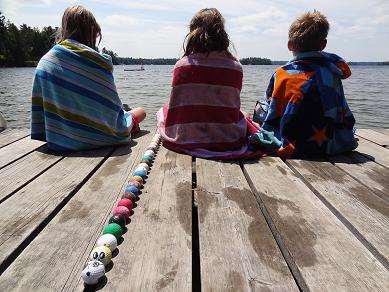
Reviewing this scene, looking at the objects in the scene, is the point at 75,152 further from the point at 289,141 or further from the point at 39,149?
the point at 289,141

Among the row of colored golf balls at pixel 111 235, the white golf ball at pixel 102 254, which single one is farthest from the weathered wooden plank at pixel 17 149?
the white golf ball at pixel 102 254

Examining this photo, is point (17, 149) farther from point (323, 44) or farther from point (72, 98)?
point (323, 44)

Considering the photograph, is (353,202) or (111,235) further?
(353,202)

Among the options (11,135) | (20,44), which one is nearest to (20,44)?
(20,44)

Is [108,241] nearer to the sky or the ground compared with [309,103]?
nearer to the ground

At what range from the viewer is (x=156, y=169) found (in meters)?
2.82

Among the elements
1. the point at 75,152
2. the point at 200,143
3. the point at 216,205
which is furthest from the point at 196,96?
the point at 216,205

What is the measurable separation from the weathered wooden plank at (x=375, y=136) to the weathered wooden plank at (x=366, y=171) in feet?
2.23

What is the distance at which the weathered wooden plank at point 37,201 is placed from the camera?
176 centimetres

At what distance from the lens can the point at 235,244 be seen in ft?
5.67

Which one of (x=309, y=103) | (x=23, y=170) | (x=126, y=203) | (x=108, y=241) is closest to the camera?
(x=108, y=241)

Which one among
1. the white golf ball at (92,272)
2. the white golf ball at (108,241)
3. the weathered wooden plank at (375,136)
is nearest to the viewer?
the white golf ball at (92,272)

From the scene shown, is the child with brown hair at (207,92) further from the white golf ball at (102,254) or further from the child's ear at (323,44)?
the white golf ball at (102,254)

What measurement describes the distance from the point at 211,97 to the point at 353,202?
1.59m
